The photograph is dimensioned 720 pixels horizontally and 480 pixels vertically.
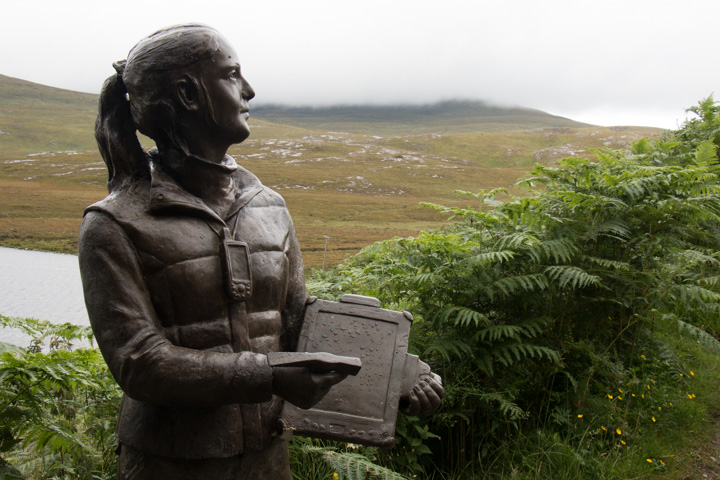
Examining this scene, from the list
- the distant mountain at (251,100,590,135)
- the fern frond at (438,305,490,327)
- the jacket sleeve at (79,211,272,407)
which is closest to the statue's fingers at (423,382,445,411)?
the jacket sleeve at (79,211,272,407)

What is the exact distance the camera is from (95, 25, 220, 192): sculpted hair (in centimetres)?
174

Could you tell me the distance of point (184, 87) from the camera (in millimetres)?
1782

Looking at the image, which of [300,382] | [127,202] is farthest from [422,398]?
[127,202]

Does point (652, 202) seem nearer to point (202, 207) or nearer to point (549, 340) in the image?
point (549, 340)

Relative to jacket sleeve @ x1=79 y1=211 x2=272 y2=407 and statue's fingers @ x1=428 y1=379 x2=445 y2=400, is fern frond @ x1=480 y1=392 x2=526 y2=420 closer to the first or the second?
statue's fingers @ x1=428 y1=379 x2=445 y2=400

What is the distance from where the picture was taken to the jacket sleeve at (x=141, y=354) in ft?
5.23

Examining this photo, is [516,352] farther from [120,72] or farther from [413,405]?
[120,72]

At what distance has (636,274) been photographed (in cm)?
451

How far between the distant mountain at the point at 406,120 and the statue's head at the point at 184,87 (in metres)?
128

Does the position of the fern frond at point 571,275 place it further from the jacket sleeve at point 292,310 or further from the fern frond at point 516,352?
the jacket sleeve at point 292,310

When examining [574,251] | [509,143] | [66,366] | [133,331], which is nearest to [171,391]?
[133,331]

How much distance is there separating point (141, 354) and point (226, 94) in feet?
3.01

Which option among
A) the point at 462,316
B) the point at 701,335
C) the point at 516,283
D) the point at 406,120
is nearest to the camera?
the point at 462,316

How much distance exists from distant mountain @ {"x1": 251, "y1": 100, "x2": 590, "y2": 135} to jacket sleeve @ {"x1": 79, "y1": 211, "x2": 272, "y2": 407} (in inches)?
5042
